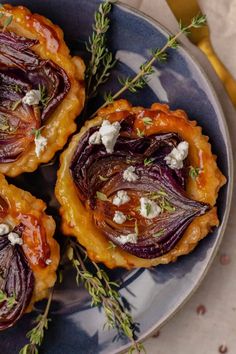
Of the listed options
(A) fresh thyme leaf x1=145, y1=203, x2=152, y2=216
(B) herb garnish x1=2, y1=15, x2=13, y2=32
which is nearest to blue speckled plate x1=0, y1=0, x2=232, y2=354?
(B) herb garnish x1=2, y1=15, x2=13, y2=32

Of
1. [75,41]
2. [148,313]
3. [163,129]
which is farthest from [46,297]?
[75,41]

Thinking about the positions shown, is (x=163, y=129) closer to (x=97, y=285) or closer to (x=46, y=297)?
(x=97, y=285)

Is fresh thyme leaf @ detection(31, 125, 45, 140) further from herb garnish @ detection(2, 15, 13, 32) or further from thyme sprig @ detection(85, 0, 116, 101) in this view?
herb garnish @ detection(2, 15, 13, 32)

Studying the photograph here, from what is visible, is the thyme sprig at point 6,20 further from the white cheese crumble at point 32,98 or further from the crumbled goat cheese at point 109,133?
the crumbled goat cheese at point 109,133

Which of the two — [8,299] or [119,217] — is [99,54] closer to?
[119,217]

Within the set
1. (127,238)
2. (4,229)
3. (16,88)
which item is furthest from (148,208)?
(16,88)

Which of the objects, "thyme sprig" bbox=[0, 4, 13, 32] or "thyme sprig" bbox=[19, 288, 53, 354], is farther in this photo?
"thyme sprig" bbox=[19, 288, 53, 354]
